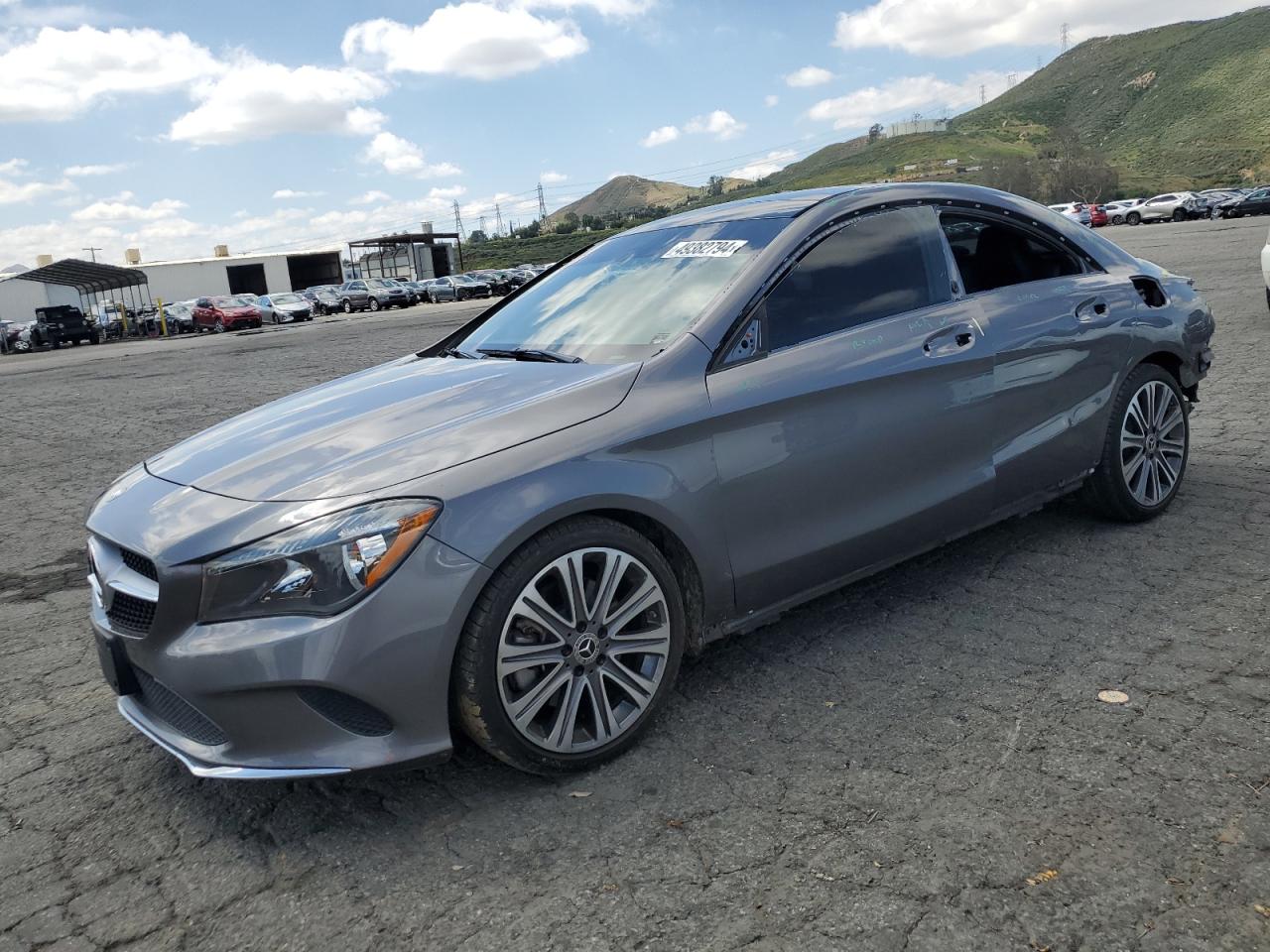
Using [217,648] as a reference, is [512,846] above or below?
below

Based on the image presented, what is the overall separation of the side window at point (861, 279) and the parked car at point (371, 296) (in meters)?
47.5

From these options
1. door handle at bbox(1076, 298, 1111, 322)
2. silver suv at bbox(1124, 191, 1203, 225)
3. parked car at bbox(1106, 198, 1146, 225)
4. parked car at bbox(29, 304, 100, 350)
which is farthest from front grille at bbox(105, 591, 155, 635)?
parked car at bbox(1106, 198, 1146, 225)

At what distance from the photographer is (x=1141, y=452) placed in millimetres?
4609

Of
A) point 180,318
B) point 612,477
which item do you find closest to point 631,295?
point 612,477

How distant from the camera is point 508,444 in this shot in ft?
9.29

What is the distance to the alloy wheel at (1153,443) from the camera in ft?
14.9

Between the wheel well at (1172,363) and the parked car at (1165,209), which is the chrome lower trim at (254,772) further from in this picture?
the parked car at (1165,209)

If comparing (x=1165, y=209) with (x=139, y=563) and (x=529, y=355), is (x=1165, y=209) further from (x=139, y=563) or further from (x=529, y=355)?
(x=139, y=563)

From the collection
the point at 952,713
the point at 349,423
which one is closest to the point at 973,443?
the point at 952,713

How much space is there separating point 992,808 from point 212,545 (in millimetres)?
2110

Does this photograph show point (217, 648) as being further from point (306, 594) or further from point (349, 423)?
point (349, 423)

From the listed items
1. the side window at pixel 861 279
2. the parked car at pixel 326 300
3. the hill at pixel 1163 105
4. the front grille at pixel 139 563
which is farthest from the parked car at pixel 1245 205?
the front grille at pixel 139 563

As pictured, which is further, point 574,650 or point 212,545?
point 574,650

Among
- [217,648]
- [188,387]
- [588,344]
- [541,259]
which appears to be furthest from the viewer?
[541,259]
